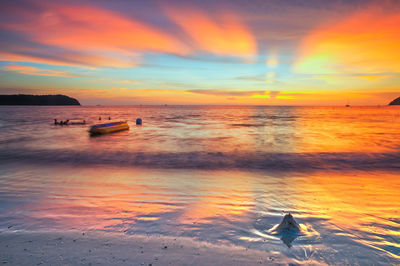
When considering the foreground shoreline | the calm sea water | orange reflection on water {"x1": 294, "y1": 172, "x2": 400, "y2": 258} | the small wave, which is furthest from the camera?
the small wave

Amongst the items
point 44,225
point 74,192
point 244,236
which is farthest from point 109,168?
point 244,236

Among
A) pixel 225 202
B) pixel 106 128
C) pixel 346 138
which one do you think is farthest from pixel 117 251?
pixel 346 138

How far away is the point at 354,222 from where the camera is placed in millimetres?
6109

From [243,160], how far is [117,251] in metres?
13.8

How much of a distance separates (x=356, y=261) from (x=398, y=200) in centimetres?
535

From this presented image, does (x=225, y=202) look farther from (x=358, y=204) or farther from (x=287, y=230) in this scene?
(x=358, y=204)

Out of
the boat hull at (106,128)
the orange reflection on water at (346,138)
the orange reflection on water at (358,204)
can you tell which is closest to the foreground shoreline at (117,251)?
the orange reflection on water at (358,204)

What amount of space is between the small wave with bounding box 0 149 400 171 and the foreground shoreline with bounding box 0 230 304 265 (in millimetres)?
9600

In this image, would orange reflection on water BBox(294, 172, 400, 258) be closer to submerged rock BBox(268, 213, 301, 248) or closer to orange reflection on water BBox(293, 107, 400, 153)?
submerged rock BBox(268, 213, 301, 248)

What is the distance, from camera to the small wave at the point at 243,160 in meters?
15.1

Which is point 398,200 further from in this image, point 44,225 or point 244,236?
point 44,225

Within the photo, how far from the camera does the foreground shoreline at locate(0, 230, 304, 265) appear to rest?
432cm

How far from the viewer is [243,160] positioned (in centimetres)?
1752

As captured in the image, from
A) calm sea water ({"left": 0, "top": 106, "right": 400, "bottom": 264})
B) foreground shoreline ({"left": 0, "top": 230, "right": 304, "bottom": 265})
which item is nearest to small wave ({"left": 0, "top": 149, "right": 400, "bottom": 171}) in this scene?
calm sea water ({"left": 0, "top": 106, "right": 400, "bottom": 264})
